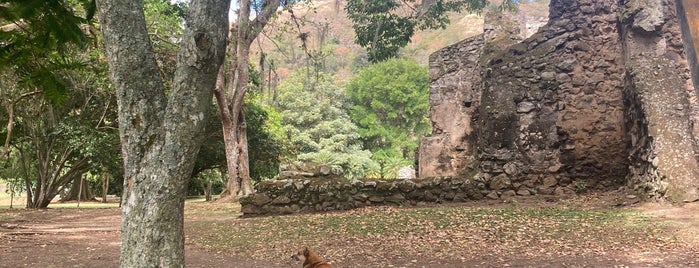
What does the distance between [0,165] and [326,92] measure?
75.6 feet

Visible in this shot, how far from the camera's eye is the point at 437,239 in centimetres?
729

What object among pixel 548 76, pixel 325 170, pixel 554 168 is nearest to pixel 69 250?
pixel 325 170

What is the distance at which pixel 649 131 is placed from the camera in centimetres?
966

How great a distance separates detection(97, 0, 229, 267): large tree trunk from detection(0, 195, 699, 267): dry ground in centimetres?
288

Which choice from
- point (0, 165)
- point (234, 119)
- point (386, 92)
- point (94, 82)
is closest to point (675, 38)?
point (234, 119)

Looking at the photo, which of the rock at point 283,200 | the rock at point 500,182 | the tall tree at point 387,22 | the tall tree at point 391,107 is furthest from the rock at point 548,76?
the tall tree at point 391,107

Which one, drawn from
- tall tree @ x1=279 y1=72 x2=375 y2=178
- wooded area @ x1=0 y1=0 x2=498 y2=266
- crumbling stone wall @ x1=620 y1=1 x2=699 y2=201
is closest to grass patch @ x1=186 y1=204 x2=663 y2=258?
crumbling stone wall @ x1=620 y1=1 x2=699 y2=201

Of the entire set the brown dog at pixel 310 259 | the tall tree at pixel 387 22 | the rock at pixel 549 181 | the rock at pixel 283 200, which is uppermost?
the tall tree at pixel 387 22

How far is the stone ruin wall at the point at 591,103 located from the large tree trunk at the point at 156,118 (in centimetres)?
883

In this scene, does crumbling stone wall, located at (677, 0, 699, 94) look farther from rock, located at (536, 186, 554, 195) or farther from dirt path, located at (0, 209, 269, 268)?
rock, located at (536, 186, 554, 195)

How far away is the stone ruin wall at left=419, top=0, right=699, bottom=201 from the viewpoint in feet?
31.9

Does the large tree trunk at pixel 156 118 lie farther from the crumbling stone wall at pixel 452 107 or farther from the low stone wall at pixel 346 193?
the crumbling stone wall at pixel 452 107

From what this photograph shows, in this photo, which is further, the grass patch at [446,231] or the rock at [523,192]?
the rock at [523,192]

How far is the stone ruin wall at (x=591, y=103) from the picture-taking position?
9.73 meters
